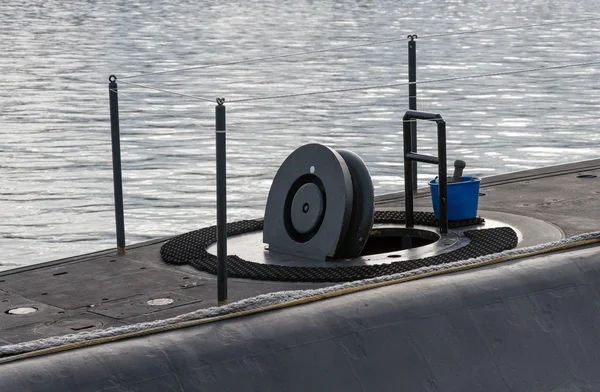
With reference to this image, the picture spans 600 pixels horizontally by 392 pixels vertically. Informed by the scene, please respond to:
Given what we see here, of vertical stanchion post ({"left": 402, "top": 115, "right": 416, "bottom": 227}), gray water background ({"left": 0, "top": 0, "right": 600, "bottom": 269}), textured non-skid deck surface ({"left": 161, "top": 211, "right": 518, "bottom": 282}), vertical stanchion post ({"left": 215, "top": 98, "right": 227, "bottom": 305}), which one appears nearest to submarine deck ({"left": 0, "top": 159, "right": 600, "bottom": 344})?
textured non-skid deck surface ({"left": 161, "top": 211, "right": 518, "bottom": 282})

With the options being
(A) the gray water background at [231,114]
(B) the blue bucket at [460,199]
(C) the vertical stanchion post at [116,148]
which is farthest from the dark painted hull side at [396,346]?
(A) the gray water background at [231,114]

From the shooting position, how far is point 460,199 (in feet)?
26.1

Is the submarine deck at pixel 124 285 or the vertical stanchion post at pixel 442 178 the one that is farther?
the vertical stanchion post at pixel 442 178

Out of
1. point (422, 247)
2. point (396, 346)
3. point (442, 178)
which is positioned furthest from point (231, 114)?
point (396, 346)

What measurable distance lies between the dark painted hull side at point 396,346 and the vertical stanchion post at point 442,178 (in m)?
1.06

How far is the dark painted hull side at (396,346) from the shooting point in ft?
17.0

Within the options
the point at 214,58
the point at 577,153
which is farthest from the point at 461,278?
the point at 214,58

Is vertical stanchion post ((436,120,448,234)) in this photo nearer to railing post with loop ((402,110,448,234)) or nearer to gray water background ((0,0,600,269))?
railing post with loop ((402,110,448,234))

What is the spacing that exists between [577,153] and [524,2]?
4334cm

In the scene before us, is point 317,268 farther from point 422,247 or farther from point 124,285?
point 124,285

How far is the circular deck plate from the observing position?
7230 mm

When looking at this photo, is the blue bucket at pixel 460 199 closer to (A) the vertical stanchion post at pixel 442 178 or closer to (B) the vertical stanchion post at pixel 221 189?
(A) the vertical stanchion post at pixel 442 178

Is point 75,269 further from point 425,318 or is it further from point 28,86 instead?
point 28,86

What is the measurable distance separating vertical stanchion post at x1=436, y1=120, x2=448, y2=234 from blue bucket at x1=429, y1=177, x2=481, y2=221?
20cm
